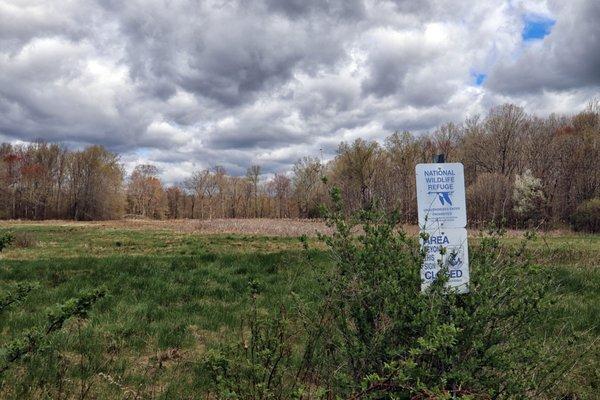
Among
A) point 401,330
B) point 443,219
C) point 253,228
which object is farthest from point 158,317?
point 253,228

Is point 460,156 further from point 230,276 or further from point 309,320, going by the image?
point 309,320

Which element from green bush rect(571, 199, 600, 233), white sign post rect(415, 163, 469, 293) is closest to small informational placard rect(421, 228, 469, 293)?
white sign post rect(415, 163, 469, 293)

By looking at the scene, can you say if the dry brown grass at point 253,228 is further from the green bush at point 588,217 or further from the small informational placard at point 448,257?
the small informational placard at point 448,257

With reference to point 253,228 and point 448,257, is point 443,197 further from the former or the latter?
point 253,228

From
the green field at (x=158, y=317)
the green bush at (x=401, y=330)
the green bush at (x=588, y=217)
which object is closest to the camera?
the green bush at (x=401, y=330)

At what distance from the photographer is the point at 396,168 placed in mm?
41719

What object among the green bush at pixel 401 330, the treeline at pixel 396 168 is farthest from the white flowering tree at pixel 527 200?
the green bush at pixel 401 330

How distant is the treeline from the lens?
4566cm

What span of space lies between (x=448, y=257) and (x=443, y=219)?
374mm

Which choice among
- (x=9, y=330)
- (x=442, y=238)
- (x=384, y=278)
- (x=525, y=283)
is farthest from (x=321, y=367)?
(x=9, y=330)

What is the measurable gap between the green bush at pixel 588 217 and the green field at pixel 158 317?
103ft

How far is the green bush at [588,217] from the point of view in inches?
1447

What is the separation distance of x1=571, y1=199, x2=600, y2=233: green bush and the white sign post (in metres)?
42.2

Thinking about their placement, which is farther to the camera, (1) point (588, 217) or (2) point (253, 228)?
(1) point (588, 217)
